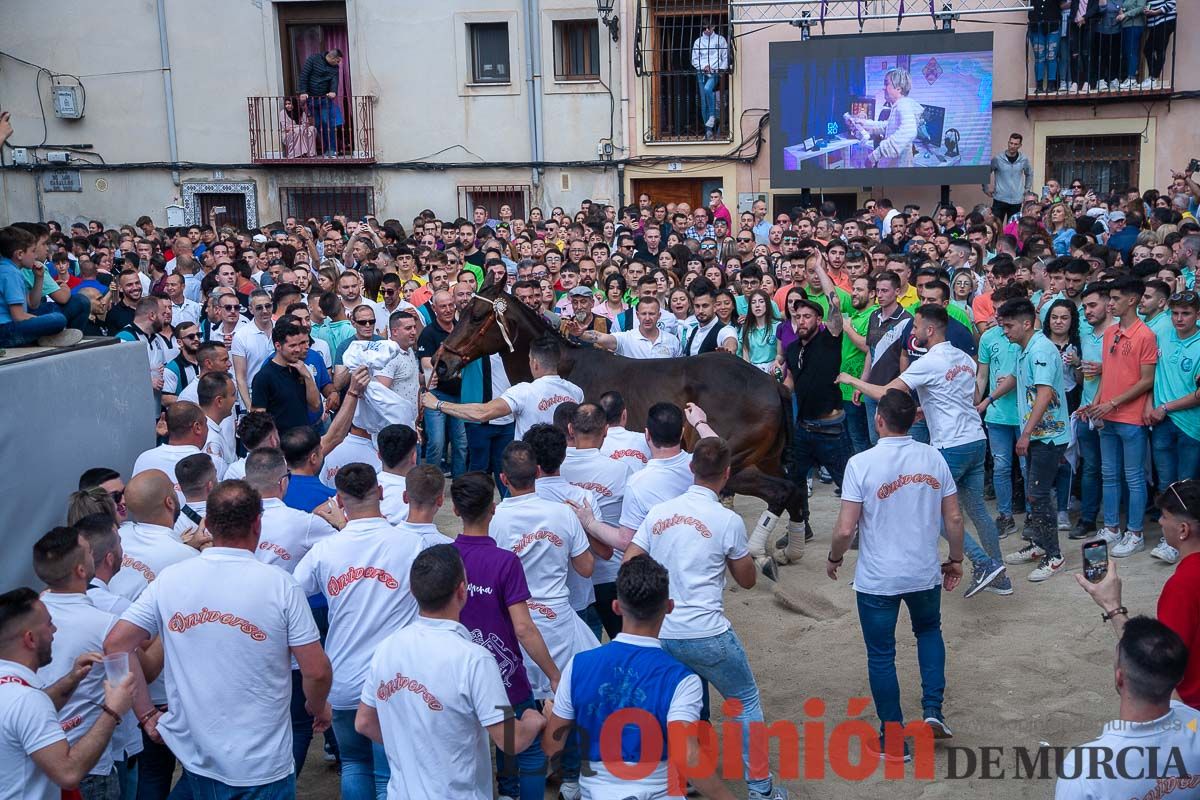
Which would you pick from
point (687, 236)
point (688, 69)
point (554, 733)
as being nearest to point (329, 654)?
point (554, 733)

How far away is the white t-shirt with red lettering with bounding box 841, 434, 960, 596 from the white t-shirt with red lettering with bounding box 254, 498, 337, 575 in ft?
8.52

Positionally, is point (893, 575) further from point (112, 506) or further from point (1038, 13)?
point (1038, 13)

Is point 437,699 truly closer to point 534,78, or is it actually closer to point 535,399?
point 535,399

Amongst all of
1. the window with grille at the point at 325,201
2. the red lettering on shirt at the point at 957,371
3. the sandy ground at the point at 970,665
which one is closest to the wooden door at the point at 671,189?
the window with grille at the point at 325,201

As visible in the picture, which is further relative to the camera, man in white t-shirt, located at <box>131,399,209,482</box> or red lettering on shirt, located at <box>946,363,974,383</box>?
red lettering on shirt, located at <box>946,363,974,383</box>

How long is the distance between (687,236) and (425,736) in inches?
519

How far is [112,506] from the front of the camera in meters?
5.28

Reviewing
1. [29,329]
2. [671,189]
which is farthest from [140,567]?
Answer: [671,189]

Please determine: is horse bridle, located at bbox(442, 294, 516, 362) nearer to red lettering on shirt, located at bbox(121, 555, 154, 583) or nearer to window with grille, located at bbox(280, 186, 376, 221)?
red lettering on shirt, located at bbox(121, 555, 154, 583)

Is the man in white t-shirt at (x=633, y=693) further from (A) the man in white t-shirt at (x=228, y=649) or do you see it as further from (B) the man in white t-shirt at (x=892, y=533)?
(B) the man in white t-shirt at (x=892, y=533)

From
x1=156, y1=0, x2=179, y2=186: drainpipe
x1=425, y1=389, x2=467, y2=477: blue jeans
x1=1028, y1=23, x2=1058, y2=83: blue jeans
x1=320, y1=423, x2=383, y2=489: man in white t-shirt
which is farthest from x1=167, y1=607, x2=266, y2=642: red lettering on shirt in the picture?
x1=156, y1=0, x2=179, y2=186: drainpipe

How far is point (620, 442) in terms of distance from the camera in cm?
659

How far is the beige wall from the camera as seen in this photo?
22.0m

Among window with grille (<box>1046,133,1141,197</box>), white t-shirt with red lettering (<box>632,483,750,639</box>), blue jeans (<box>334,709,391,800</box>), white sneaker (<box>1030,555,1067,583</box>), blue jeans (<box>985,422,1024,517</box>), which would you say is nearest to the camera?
blue jeans (<box>334,709,391,800</box>)
